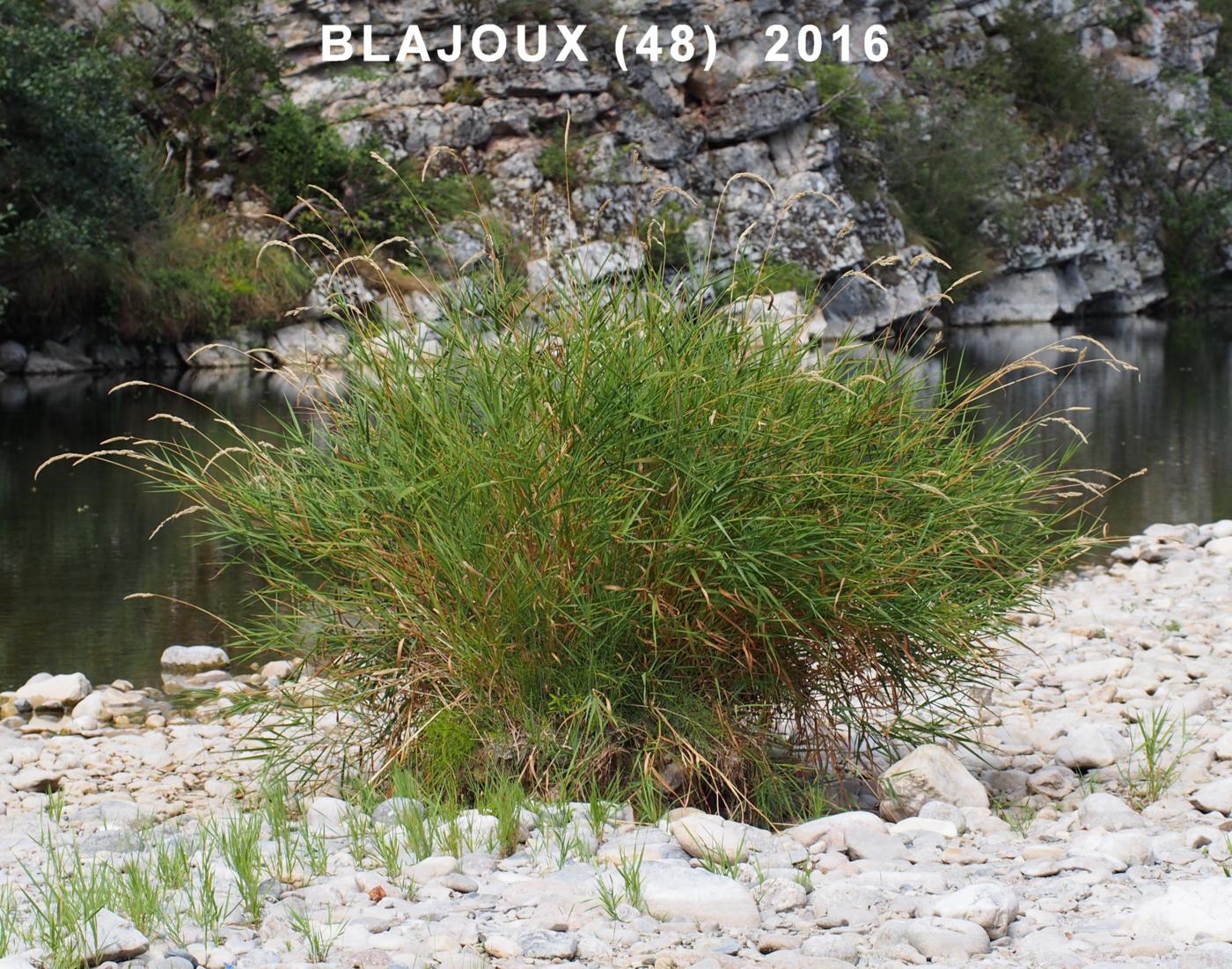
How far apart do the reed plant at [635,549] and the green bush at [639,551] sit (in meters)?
0.01

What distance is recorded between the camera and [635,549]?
12.9 ft

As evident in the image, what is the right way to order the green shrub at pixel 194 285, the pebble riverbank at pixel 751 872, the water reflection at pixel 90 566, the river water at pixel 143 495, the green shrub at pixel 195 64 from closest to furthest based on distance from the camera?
the pebble riverbank at pixel 751 872, the water reflection at pixel 90 566, the river water at pixel 143 495, the green shrub at pixel 194 285, the green shrub at pixel 195 64

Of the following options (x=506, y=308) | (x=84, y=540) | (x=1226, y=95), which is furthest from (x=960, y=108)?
(x=506, y=308)

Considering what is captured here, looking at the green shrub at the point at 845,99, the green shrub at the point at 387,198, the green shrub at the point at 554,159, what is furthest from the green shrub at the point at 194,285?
the green shrub at the point at 845,99

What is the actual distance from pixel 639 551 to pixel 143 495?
9502 mm

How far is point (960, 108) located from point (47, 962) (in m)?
39.3

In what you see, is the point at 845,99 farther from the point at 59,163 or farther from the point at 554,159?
the point at 59,163

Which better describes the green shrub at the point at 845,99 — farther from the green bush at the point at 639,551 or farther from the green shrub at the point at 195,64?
the green bush at the point at 639,551

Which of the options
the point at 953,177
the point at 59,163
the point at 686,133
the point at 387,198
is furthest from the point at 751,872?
the point at 953,177

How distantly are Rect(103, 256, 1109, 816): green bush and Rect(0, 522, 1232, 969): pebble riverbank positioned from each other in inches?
13.7

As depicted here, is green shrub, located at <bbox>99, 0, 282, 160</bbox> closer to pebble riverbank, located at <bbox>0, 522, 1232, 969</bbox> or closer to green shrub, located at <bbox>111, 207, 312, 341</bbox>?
green shrub, located at <bbox>111, 207, 312, 341</bbox>

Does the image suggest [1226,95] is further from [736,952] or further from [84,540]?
[736,952]

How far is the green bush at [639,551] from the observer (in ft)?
12.8

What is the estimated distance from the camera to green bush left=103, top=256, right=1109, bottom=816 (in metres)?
3.89
